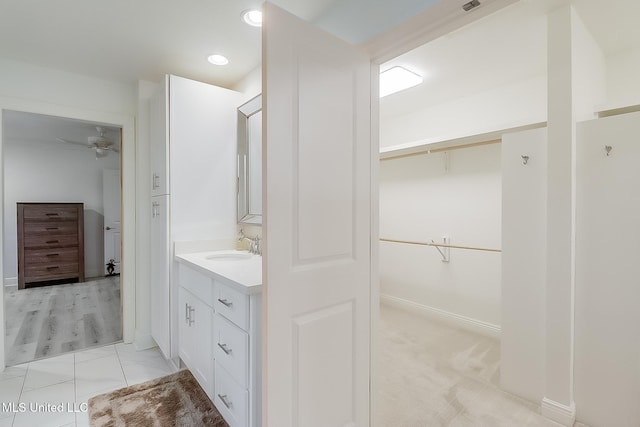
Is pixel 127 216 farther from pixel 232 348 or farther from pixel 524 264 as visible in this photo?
pixel 524 264

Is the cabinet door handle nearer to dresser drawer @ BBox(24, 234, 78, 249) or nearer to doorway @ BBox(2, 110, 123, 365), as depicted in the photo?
doorway @ BBox(2, 110, 123, 365)

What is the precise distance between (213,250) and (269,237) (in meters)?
1.58

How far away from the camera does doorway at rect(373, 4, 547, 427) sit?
6.30ft

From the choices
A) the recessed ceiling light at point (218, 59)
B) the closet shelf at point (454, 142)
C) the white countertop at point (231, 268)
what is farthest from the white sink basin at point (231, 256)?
the closet shelf at point (454, 142)

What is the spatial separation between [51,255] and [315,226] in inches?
226

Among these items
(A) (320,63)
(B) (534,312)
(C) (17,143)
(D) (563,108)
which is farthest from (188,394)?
(C) (17,143)

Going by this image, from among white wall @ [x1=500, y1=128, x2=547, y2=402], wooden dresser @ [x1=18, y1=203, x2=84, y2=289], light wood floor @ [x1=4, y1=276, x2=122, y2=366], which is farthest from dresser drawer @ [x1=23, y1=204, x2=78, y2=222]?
white wall @ [x1=500, y1=128, x2=547, y2=402]

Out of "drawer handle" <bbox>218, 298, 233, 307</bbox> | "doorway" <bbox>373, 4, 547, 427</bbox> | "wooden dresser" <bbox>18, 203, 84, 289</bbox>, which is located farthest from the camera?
"wooden dresser" <bbox>18, 203, 84, 289</bbox>

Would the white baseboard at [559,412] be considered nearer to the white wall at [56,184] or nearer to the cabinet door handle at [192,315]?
the cabinet door handle at [192,315]

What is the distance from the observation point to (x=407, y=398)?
1962mm

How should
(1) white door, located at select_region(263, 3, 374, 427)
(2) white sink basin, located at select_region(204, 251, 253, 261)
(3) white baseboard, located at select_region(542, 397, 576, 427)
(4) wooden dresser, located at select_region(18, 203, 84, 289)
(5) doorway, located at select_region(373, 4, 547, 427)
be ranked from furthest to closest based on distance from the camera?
(4) wooden dresser, located at select_region(18, 203, 84, 289), (2) white sink basin, located at select_region(204, 251, 253, 261), (5) doorway, located at select_region(373, 4, 547, 427), (3) white baseboard, located at select_region(542, 397, 576, 427), (1) white door, located at select_region(263, 3, 374, 427)

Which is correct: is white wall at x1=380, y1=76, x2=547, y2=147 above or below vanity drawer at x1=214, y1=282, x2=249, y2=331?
above

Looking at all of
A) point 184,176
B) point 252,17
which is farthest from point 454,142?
point 184,176

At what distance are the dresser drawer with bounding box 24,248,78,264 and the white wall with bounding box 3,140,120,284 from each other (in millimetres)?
286
